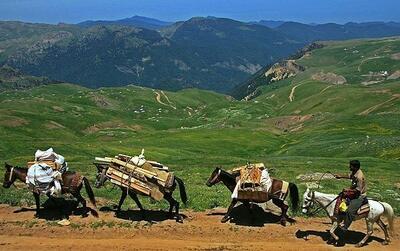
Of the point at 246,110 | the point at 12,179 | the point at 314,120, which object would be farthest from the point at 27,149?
the point at 246,110

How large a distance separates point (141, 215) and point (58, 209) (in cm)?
435

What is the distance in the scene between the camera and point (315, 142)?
83688mm

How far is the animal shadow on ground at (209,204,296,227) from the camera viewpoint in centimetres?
2456

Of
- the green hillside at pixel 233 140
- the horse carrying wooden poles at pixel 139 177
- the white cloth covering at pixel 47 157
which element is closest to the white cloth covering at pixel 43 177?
the white cloth covering at pixel 47 157

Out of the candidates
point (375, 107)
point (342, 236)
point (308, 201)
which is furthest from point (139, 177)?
point (375, 107)

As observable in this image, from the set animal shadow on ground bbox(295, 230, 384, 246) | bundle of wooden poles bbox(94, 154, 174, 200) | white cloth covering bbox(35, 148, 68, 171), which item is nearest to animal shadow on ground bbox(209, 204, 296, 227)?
animal shadow on ground bbox(295, 230, 384, 246)

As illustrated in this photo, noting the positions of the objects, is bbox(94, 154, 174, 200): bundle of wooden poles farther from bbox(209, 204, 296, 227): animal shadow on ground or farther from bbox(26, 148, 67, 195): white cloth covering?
bbox(209, 204, 296, 227): animal shadow on ground

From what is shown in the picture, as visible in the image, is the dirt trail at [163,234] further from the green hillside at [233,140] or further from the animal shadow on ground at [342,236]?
the green hillside at [233,140]

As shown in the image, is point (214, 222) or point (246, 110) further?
point (246, 110)

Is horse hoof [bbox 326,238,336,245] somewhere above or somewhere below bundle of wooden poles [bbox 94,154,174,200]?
Result: below

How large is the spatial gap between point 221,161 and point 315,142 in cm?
3047

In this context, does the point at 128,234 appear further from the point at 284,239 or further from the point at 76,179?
the point at 284,239

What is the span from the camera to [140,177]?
23.8 metres

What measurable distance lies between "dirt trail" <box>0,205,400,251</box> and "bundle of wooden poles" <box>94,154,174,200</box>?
179cm
